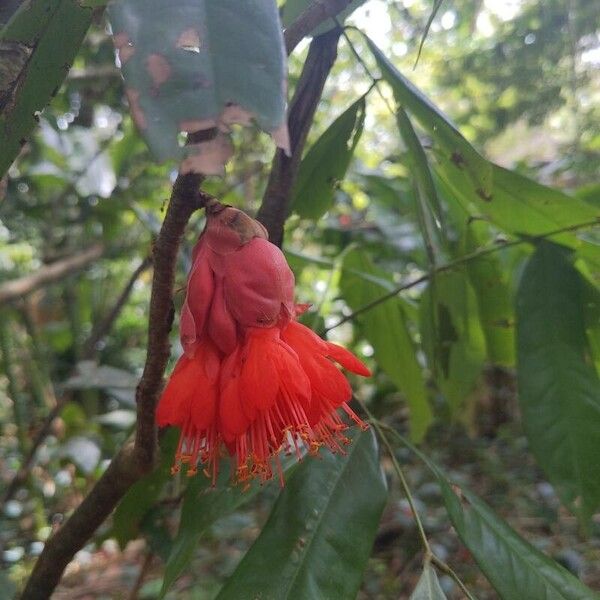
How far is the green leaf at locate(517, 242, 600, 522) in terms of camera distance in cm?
56

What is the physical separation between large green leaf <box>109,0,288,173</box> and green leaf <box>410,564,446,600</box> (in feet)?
1.10

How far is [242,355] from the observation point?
0.38m

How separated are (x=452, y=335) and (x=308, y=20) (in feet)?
1.39

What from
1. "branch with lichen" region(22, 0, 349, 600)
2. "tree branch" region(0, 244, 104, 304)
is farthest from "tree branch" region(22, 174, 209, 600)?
"tree branch" region(0, 244, 104, 304)

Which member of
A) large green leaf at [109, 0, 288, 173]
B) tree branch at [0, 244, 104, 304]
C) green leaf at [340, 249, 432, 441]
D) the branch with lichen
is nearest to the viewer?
large green leaf at [109, 0, 288, 173]

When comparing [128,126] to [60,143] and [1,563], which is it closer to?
Result: [60,143]

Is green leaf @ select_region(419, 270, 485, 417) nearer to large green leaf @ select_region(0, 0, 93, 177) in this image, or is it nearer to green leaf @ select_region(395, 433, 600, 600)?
green leaf @ select_region(395, 433, 600, 600)

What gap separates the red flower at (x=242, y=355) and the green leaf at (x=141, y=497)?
19 cm

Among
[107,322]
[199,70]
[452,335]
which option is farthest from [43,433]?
[199,70]

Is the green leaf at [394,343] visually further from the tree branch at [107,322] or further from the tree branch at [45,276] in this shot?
the tree branch at [45,276]

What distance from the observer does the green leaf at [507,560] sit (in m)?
0.45

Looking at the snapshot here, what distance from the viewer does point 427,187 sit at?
48cm

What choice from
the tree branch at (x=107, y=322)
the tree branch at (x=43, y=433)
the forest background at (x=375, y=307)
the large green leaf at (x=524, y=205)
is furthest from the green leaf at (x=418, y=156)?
the tree branch at (x=107, y=322)

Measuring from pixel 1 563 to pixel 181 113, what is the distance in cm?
111
